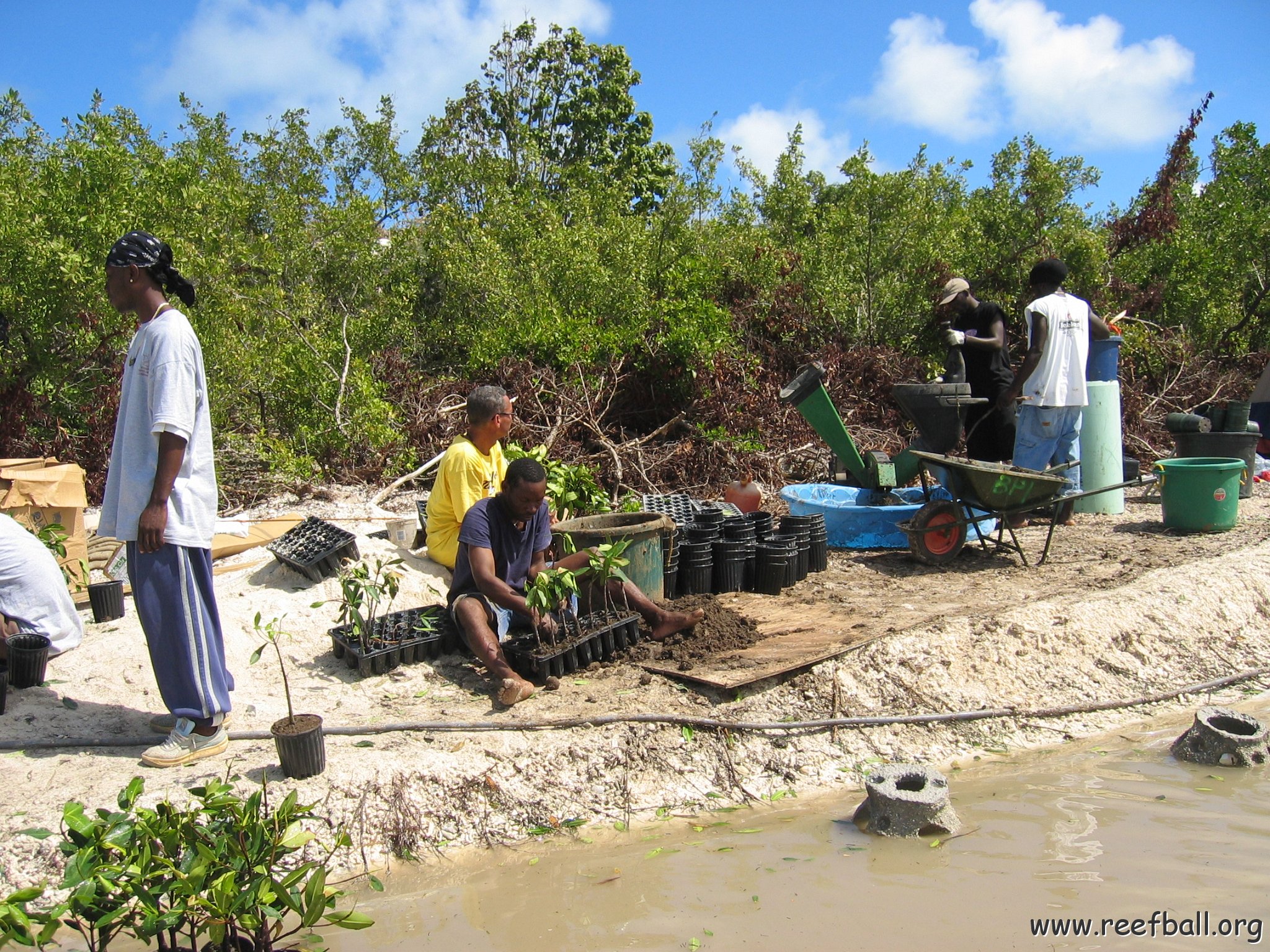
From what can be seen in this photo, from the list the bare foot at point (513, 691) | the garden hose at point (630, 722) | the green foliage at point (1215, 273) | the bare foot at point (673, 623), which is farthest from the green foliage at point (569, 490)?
the green foliage at point (1215, 273)

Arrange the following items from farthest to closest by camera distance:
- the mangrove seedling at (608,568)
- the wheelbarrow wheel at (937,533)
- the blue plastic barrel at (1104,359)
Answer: the blue plastic barrel at (1104,359) < the wheelbarrow wheel at (937,533) < the mangrove seedling at (608,568)

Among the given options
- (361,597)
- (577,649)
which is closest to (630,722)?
(577,649)

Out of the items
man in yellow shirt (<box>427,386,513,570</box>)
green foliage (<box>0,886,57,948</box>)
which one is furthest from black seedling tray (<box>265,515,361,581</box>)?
green foliage (<box>0,886,57,948</box>)

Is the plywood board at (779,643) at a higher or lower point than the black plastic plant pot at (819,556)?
lower

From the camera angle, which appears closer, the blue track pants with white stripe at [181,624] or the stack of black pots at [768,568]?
the blue track pants with white stripe at [181,624]

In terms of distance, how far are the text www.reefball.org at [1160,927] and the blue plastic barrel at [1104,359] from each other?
6.07 m

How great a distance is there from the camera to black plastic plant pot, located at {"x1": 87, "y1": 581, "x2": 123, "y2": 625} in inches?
198

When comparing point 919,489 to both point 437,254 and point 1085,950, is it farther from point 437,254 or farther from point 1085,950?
point 437,254

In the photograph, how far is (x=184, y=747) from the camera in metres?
3.52

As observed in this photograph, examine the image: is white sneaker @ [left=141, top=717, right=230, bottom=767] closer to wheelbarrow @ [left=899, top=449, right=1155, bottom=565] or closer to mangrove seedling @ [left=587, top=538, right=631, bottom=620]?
mangrove seedling @ [left=587, top=538, right=631, bottom=620]

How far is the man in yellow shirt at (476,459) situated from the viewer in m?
5.02

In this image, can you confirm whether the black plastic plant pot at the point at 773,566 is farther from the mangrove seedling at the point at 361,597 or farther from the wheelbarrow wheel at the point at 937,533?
the mangrove seedling at the point at 361,597

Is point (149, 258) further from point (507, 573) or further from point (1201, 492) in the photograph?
point (1201, 492)

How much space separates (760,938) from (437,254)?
10.1 metres
